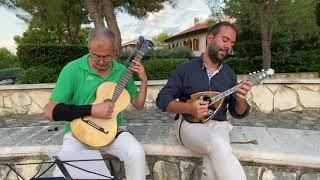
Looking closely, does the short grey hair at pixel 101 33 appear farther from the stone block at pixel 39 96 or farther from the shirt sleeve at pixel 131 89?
the stone block at pixel 39 96

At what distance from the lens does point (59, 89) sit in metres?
3.14

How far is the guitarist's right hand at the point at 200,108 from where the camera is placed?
300cm

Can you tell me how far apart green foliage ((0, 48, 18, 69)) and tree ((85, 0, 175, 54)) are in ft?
77.2

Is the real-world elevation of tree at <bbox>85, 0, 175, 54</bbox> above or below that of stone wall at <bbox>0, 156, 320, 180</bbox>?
above

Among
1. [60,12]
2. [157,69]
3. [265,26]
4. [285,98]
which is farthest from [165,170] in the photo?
[60,12]

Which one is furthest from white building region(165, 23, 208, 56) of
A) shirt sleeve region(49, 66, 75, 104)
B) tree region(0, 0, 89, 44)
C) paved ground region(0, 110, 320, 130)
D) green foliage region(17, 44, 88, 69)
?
shirt sleeve region(49, 66, 75, 104)

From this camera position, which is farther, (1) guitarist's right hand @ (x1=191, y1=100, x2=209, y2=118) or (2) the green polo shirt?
(2) the green polo shirt

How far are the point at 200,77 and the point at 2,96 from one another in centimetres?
446

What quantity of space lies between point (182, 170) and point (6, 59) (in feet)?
135

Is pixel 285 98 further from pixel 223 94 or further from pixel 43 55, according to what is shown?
pixel 43 55

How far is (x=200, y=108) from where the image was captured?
300 cm

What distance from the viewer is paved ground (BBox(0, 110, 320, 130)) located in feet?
17.9

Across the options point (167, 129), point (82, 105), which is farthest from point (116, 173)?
point (167, 129)

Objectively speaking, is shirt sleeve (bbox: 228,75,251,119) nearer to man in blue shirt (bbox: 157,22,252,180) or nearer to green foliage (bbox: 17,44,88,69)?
man in blue shirt (bbox: 157,22,252,180)
